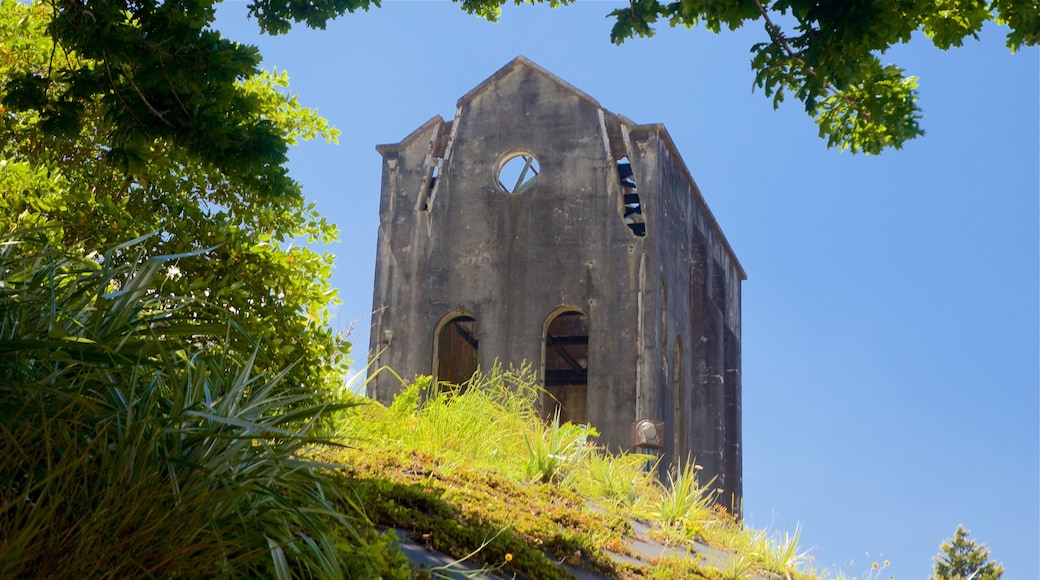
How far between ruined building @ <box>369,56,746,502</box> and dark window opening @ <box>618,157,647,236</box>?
0.11ft

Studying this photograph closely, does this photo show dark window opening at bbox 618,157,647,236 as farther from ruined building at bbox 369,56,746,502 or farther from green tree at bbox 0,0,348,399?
green tree at bbox 0,0,348,399

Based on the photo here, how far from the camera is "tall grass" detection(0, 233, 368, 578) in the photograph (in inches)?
151

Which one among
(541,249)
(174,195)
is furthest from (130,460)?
(541,249)

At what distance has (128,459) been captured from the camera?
13.3ft

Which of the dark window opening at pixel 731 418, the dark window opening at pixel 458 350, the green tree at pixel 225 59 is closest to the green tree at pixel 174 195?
the green tree at pixel 225 59

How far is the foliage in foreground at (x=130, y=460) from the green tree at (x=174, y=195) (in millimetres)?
1186

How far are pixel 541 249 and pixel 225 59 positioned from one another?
1283 centimetres

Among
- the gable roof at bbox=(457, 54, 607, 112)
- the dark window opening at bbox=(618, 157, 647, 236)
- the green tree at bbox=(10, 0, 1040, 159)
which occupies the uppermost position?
the gable roof at bbox=(457, 54, 607, 112)

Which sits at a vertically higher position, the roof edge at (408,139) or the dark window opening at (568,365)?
the roof edge at (408,139)

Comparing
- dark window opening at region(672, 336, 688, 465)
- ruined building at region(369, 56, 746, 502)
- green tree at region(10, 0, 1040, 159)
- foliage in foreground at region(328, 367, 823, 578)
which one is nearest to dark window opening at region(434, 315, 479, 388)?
ruined building at region(369, 56, 746, 502)

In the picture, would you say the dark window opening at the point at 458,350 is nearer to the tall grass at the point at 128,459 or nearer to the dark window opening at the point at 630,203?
the dark window opening at the point at 630,203

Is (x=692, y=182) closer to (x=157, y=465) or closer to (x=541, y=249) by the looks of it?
(x=541, y=249)

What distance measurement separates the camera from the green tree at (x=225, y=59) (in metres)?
6.23

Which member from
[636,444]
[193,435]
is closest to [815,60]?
[193,435]
